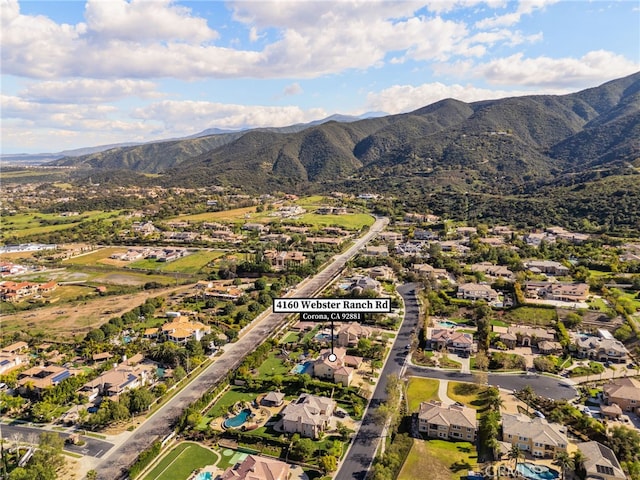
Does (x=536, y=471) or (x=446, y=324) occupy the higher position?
(x=446, y=324)

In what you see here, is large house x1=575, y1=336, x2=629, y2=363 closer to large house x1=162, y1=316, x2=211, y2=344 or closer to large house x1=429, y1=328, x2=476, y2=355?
large house x1=429, y1=328, x2=476, y2=355

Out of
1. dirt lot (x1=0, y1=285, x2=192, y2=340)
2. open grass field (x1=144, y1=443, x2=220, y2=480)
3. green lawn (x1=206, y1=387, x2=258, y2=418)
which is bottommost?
open grass field (x1=144, y1=443, x2=220, y2=480)

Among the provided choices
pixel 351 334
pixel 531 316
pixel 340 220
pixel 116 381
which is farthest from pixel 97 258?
pixel 531 316

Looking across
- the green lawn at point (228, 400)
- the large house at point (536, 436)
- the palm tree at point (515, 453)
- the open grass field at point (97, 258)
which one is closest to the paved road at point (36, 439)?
the green lawn at point (228, 400)

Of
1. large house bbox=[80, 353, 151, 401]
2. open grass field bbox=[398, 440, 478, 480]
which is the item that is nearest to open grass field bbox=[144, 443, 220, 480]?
large house bbox=[80, 353, 151, 401]

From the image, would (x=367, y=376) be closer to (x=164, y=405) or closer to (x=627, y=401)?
(x=164, y=405)

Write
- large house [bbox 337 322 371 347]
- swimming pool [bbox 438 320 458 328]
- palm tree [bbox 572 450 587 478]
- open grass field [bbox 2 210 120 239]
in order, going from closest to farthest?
1. palm tree [bbox 572 450 587 478]
2. large house [bbox 337 322 371 347]
3. swimming pool [bbox 438 320 458 328]
4. open grass field [bbox 2 210 120 239]

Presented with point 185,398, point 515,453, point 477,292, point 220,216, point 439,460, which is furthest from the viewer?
point 220,216

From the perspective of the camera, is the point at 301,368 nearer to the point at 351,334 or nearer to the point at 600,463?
the point at 351,334
